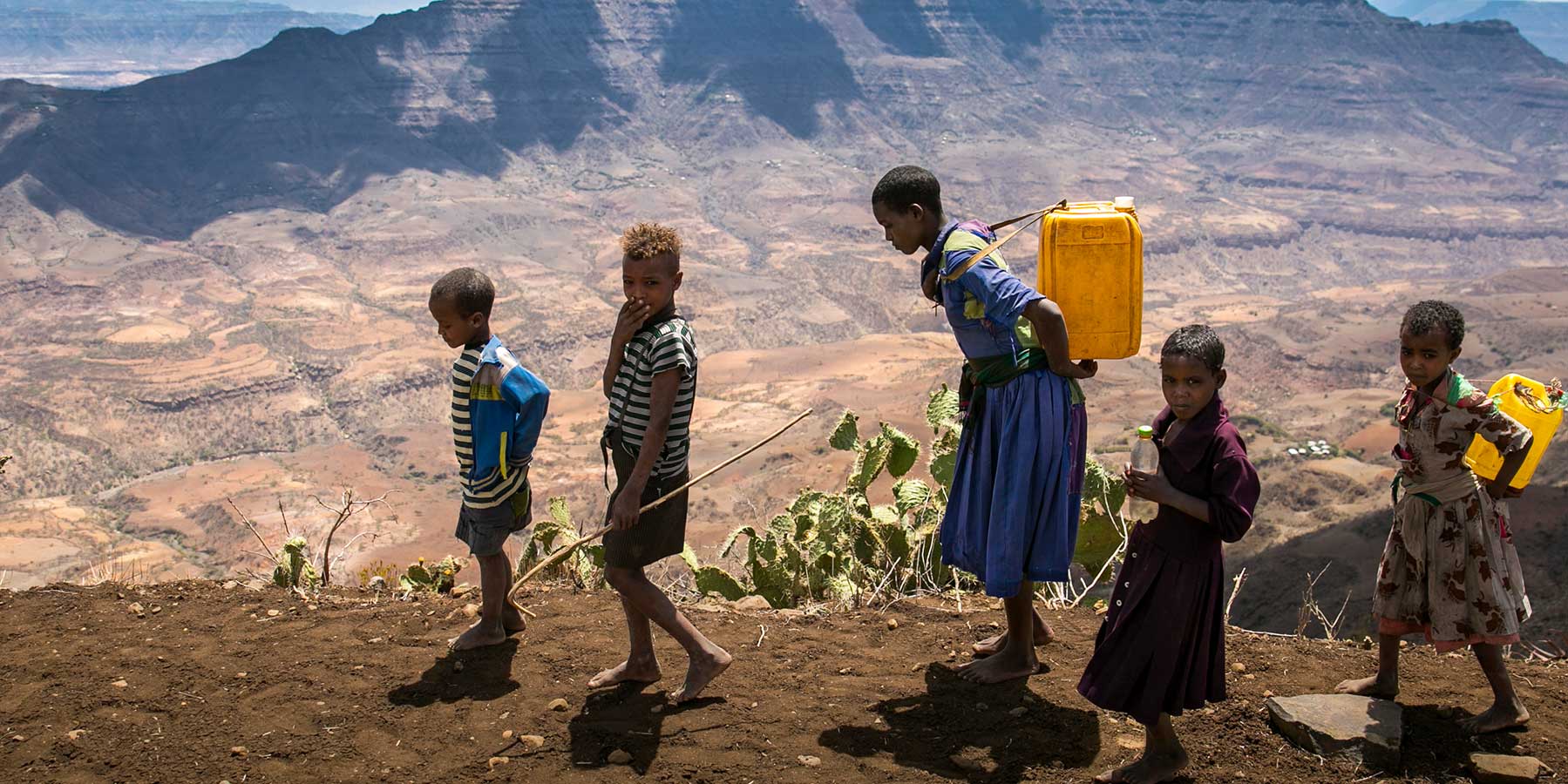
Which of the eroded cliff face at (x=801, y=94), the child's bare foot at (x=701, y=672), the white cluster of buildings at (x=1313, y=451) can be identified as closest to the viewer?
the child's bare foot at (x=701, y=672)

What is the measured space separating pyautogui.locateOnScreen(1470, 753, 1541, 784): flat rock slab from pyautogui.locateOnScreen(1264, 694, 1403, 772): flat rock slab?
0.20 m

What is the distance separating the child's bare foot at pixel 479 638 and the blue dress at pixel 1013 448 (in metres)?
1.73

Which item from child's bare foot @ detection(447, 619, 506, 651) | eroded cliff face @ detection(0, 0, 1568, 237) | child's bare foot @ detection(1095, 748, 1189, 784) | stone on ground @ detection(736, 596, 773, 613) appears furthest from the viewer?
eroded cliff face @ detection(0, 0, 1568, 237)

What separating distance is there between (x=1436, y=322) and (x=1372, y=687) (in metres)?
1.20

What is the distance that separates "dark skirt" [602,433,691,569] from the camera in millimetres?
3654

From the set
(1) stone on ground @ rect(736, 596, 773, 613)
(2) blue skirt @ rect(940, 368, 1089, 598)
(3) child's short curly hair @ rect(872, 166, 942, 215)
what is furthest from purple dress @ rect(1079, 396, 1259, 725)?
(1) stone on ground @ rect(736, 596, 773, 613)

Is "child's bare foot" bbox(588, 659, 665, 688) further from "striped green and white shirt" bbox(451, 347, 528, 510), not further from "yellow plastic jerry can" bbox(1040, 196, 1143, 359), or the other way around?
"yellow plastic jerry can" bbox(1040, 196, 1143, 359)

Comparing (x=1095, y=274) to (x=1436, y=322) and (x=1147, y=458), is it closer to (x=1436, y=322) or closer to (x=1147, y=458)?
(x=1147, y=458)

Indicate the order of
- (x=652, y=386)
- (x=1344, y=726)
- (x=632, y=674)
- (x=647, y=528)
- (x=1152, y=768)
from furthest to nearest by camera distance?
1. (x=632, y=674)
2. (x=647, y=528)
3. (x=652, y=386)
4. (x=1344, y=726)
5. (x=1152, y=768)

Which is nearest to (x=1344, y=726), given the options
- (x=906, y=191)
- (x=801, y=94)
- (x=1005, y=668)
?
(x=1005, y=668)

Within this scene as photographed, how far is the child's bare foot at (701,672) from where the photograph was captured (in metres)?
3.74

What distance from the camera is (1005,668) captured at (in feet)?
12.9

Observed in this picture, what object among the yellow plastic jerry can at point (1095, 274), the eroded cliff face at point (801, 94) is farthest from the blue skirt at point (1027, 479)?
the eroded cliff face at point (801, 94)

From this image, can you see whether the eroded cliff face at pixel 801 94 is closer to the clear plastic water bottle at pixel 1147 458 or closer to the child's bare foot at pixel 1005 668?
the child's bare foot at pixel 1005 668
